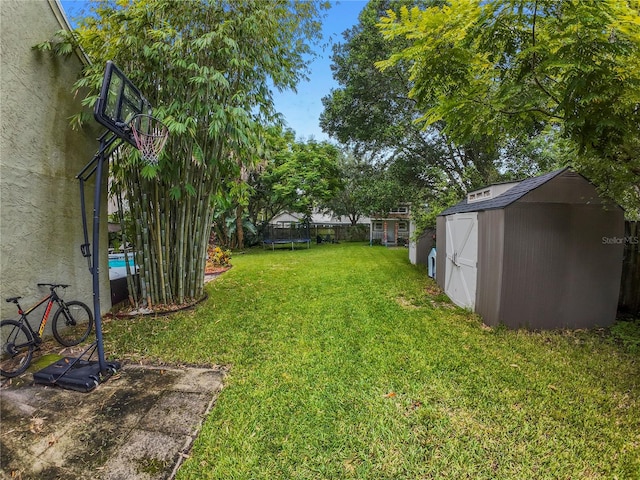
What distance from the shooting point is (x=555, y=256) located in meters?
3.70

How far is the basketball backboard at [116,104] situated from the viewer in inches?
91.2

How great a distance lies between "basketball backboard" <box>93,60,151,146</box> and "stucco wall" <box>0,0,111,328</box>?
118 centimetres

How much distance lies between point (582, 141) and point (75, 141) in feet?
19.0

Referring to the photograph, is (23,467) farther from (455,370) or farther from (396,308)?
(396,308)

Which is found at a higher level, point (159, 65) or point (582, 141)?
point (159, 65)

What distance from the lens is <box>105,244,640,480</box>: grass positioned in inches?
67.4

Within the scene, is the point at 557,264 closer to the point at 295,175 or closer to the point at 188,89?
the point at 188,89

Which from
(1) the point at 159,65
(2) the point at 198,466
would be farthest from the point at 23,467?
(1) the point at 159,65

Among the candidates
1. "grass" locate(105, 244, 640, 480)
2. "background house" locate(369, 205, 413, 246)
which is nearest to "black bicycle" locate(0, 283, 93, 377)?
"grass" locate(105, 244, 640, 480)

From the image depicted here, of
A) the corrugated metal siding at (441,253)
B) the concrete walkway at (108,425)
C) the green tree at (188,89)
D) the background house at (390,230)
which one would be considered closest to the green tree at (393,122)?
the corrugated metal siding at (441,253)

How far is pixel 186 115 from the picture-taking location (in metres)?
3.61

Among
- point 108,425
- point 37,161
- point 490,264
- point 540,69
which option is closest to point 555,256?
point 490,264

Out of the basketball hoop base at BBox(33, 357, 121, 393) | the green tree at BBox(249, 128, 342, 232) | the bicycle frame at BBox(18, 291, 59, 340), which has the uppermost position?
the green tree at BBox(249, 128, 342, 232)

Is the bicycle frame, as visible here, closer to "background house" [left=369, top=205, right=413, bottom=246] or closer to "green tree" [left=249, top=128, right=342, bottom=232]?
"green tree" [left=249, top=128, right=342, bottom=232]
